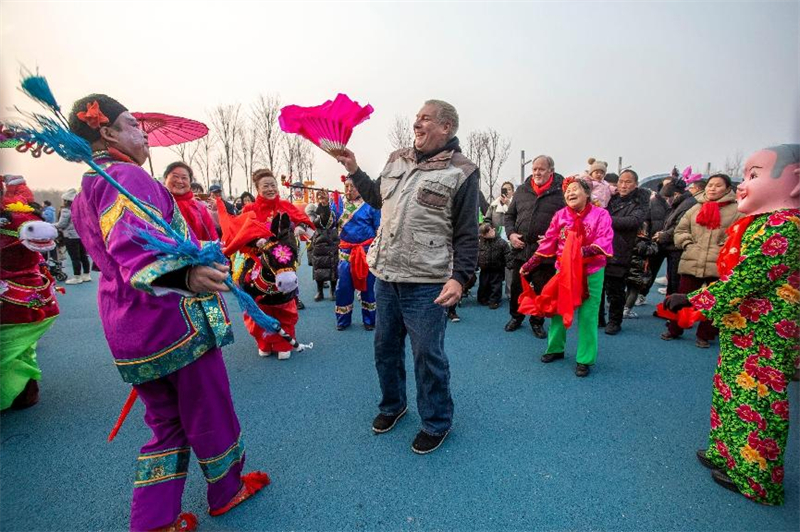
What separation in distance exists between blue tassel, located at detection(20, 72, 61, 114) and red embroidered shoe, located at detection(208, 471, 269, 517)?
196 cm

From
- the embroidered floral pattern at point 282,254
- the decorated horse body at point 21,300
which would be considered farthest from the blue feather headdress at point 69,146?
the embroidered floral pattern at point 282,254

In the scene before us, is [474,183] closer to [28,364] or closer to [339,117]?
[339,117]

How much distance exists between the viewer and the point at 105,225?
1525 millimetres

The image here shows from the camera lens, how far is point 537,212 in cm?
461

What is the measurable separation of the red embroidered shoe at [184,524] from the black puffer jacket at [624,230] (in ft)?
15.5

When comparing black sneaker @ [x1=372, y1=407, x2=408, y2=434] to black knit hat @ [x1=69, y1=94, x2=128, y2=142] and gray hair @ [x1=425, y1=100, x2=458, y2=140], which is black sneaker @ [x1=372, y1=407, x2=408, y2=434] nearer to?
gray hair @ [x1=425, y1=100, x2=458, y2=140]

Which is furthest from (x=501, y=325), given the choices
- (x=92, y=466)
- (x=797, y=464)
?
(x=92, y=466)

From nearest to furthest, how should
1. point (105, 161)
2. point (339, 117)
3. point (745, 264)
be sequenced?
point (105, 161)
point (745, 264)
point (339, 117)

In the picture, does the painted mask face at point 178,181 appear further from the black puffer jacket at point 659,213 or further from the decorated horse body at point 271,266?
the black puffer jacket at point 659,213

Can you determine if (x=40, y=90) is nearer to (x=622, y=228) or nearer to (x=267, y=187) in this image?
(x=267, y=187)

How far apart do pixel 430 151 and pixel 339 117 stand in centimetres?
57

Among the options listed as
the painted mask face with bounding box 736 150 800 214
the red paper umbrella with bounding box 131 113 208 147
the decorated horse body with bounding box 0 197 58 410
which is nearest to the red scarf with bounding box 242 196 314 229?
the red paper umbrella with bounding box 131 113 208 147

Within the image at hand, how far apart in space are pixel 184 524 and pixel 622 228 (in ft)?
16.4

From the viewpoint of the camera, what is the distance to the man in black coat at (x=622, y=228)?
4.78 m
